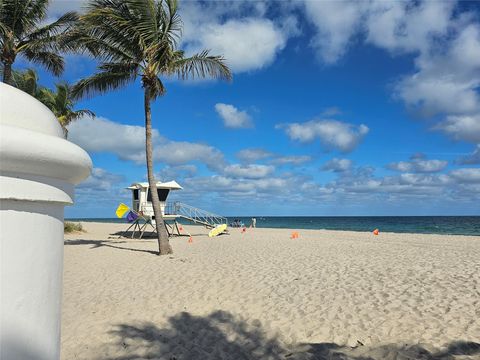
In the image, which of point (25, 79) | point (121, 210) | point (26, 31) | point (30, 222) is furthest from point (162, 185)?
point (30, 222)

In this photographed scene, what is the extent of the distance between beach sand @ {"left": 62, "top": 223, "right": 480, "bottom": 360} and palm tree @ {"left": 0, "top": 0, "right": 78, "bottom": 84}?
8.52 meters

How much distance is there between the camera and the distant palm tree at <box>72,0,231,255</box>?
12.4 m

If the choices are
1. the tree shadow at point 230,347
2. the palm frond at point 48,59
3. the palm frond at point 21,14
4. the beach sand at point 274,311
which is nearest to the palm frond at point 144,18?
the palm frond at point 21,14

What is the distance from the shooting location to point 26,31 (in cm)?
1452

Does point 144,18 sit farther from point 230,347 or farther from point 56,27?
point 230,347

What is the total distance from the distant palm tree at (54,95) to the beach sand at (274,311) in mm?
13003

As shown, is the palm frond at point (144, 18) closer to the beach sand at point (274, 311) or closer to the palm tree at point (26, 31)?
the palm tree at point (26, 31)

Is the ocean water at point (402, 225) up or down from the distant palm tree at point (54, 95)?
down

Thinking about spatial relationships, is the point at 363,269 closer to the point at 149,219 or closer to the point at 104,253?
the point at 104,253

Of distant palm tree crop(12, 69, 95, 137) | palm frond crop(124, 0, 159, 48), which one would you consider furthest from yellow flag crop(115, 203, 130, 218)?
palm frond crop(124, 0, 159, 48)

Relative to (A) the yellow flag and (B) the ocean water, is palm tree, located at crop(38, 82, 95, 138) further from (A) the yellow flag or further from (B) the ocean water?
(B) the ocean water

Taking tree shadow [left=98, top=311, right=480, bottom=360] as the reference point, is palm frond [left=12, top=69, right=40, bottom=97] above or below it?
above

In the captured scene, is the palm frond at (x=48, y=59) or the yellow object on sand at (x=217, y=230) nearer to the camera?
the palm frond at (x=48, y=59)

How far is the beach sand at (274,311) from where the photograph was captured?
198 inches
